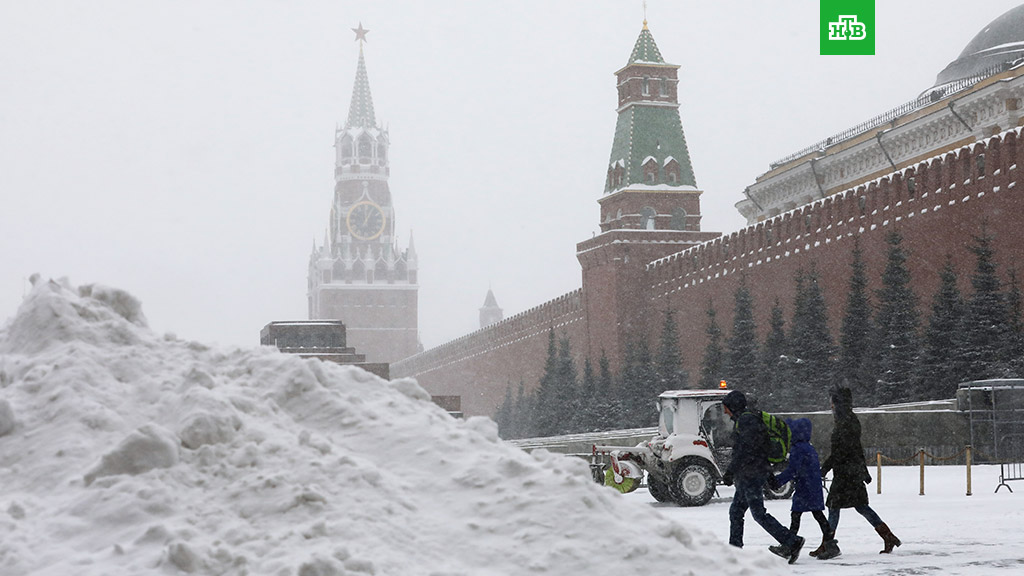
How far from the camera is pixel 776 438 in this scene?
797 centimetres

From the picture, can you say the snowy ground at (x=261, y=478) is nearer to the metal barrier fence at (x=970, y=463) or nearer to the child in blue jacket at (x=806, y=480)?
the child in blue jacket at (x=806, y=480)

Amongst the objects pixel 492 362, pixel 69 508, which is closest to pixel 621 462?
pixel 69 508

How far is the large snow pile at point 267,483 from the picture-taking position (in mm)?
4641

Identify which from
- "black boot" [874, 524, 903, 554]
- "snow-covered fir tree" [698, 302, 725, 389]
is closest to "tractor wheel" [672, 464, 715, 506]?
"black boot" [874, 524, 903, 554]

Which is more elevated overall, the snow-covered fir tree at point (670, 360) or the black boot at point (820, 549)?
the snow-covered fir tree at point (670, 360)

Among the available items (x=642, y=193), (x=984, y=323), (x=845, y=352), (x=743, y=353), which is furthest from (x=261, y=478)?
(x=642, y=193)

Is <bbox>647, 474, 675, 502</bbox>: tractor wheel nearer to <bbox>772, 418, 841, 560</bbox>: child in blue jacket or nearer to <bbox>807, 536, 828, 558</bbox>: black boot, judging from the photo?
<bbox>807, 536, 828, 558</bbox>: black boot

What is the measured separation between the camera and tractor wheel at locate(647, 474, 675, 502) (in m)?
13.9

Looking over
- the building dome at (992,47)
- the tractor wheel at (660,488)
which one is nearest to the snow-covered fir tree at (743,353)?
the building dome at (992,47)

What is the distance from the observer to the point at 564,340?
4503 cm

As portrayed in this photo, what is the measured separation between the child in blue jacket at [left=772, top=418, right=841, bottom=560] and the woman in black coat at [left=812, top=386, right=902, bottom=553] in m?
0.08

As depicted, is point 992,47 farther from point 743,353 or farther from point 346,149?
point 346,149

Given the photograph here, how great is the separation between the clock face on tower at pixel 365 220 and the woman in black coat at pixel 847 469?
105 m

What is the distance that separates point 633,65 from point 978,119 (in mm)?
12866
